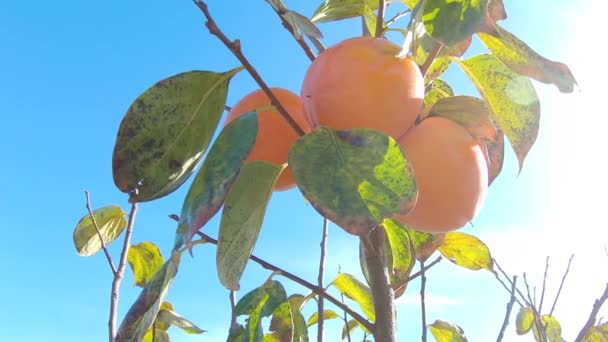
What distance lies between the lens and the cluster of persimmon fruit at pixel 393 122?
0.78m

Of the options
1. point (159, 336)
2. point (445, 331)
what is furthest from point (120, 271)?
point (445, 331)

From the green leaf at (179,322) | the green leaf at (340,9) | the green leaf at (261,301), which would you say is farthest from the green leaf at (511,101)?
the green leaf at (179,322)

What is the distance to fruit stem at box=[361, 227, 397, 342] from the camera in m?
0.89

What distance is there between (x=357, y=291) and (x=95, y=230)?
103cm

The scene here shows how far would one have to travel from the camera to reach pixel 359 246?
4.09 feet

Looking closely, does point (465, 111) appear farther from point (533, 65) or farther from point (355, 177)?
point (355, 177)

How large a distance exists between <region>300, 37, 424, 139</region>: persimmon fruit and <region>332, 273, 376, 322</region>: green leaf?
2.13 ft

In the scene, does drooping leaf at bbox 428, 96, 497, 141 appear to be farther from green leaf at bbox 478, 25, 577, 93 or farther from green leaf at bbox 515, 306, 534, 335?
green leaf at bbox 515, 306, 534, 335

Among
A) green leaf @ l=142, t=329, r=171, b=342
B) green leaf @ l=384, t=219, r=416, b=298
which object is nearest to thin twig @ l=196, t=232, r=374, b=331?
green leaf @ l=384, t=219, r=416, b=298

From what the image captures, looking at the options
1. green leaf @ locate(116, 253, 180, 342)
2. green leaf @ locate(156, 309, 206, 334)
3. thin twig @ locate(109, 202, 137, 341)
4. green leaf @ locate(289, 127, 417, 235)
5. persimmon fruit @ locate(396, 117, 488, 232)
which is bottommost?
green leaf @ locate(116, 253, 180, 342)

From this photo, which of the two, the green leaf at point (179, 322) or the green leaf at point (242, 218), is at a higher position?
the green leaf at point (179, 322)

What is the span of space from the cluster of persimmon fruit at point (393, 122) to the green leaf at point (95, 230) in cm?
125

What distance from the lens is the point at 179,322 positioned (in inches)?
69.6

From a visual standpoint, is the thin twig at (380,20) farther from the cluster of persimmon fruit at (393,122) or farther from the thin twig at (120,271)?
the thin twig at (120,271)
